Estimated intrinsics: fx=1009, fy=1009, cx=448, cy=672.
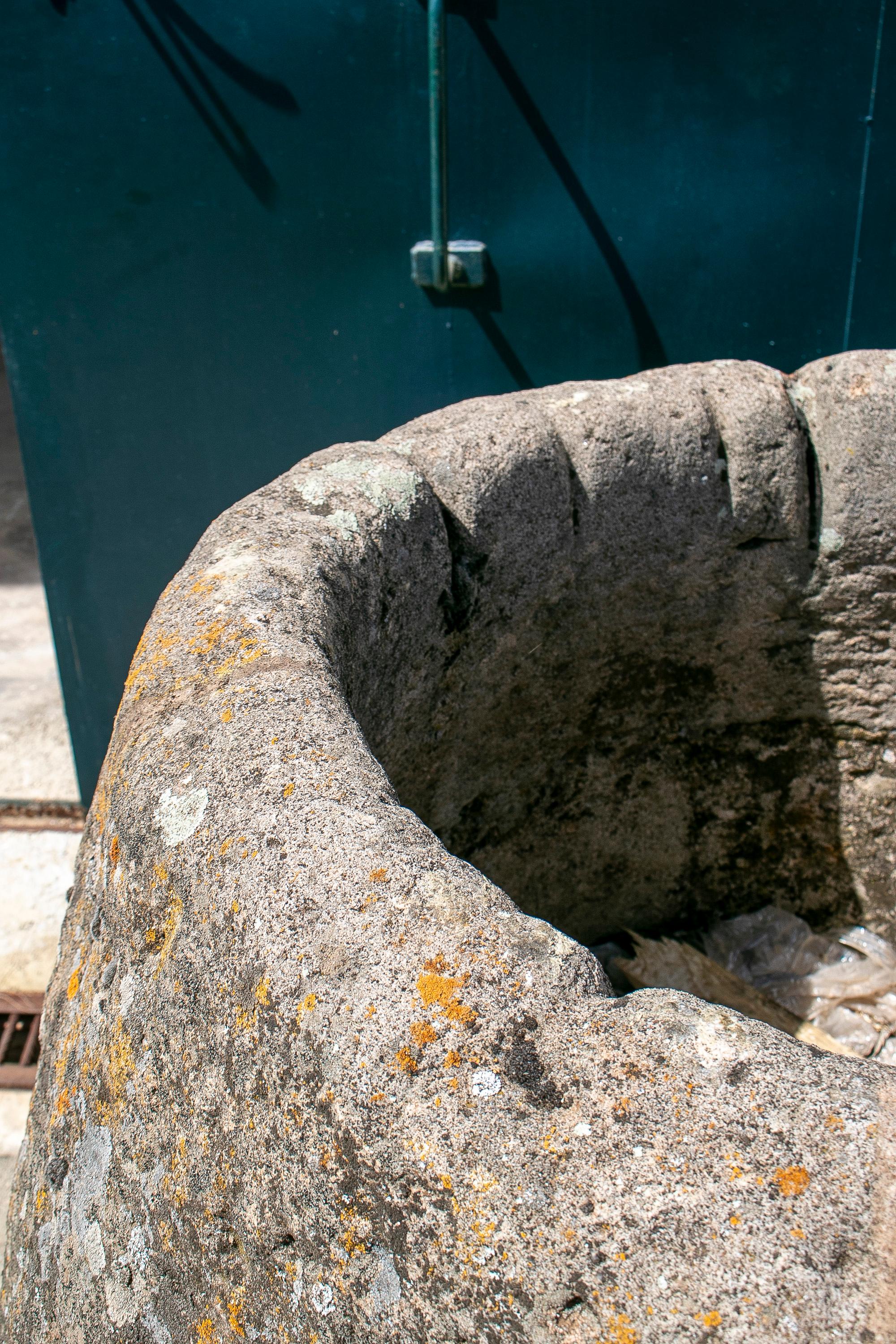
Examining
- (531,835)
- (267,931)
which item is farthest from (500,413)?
(267,931)

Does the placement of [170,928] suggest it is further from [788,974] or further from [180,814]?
[788,974]

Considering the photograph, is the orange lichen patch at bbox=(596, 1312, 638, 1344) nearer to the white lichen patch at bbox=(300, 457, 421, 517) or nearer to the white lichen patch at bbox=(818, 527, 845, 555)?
the white lichen patch at bbox=(300, 457, 421, 517)

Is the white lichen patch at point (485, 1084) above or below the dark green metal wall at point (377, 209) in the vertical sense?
below

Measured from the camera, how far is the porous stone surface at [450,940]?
0.65m

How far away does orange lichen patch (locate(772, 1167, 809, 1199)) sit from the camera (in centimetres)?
63

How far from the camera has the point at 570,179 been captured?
2400 mm

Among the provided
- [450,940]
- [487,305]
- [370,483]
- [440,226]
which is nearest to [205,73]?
[440,226]

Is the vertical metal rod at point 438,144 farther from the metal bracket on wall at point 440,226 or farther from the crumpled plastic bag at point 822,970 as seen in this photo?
the crumpled plastic bag at point 822,970

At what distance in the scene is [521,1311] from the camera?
636mm

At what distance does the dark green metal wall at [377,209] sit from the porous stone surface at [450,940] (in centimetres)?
88

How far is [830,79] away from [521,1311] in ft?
8.25

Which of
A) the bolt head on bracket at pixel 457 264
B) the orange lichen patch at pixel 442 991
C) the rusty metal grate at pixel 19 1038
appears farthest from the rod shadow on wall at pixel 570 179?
the rusty metal grate at pixel 19 1038

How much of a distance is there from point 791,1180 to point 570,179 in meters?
2.31

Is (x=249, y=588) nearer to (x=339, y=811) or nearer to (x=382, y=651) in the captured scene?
(x=382, y=651)
